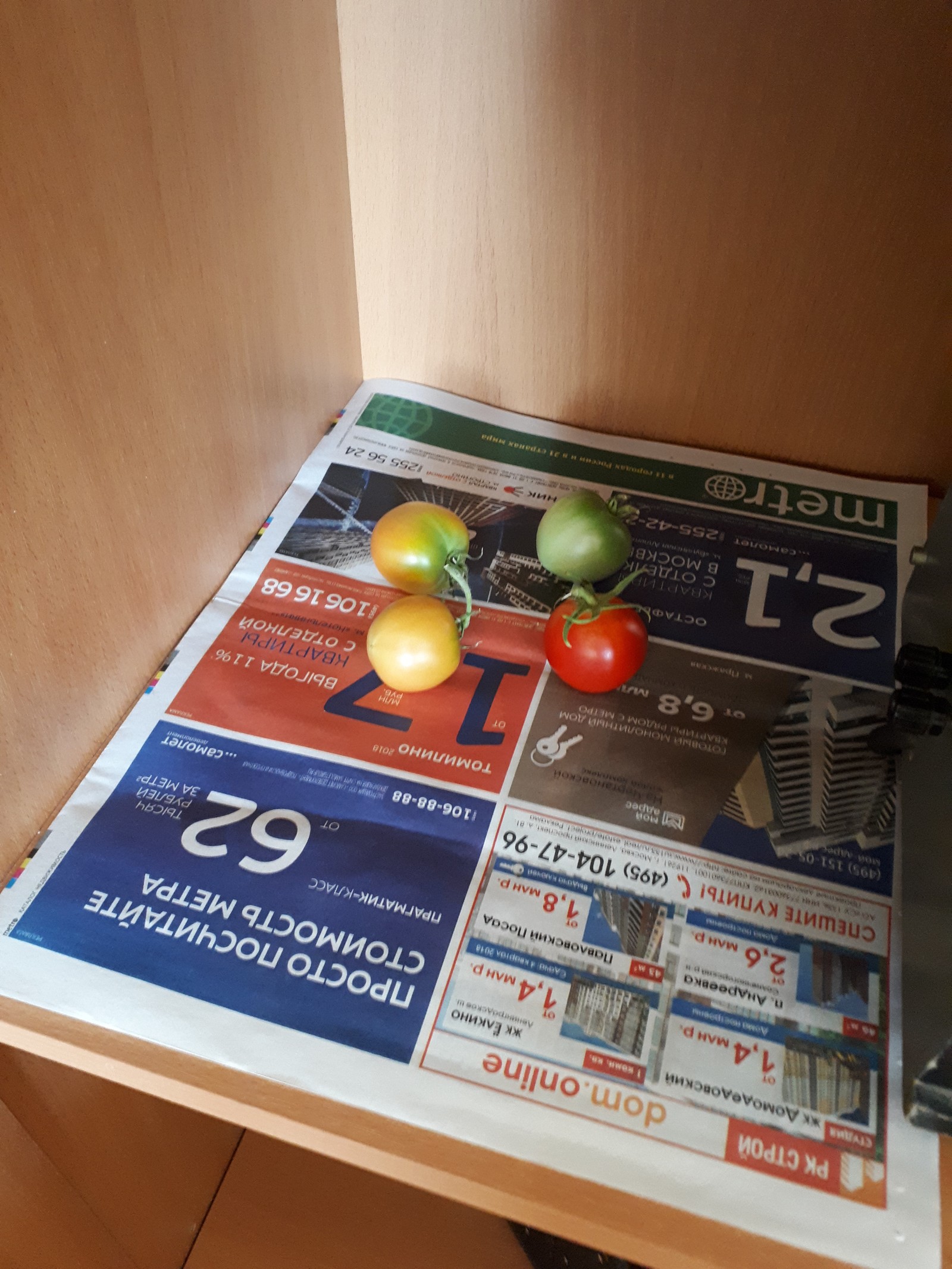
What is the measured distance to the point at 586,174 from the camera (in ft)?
2.15

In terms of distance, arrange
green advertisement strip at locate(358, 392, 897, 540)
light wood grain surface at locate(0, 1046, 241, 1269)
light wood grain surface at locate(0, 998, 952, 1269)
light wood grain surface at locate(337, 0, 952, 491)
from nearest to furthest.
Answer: light wood grain surface at locate(0, 998, 952, 1269), light wood grain surface at locate(0, 1046, 241, 1269), light wood grain surface at locate(337, 0, 952, 491), green advertisement strip at locate(358, 392, 897, 540)

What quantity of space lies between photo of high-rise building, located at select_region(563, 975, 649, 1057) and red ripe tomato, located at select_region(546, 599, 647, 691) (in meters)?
0.19

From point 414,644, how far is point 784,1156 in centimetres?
33

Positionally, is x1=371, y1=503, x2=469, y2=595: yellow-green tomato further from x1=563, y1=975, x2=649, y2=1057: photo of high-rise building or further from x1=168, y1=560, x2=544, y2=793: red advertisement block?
x1=563, y1=975, x2=649, y2=1057: photo of high-rise building

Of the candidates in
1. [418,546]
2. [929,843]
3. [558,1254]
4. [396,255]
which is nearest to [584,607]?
[418,546]

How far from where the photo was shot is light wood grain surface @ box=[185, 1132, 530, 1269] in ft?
2.33

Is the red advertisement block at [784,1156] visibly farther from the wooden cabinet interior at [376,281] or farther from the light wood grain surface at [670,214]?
the light wood grain surface at [670,214]

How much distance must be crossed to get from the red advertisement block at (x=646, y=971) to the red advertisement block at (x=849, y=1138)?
0.09 metres

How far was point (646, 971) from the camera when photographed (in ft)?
1.43

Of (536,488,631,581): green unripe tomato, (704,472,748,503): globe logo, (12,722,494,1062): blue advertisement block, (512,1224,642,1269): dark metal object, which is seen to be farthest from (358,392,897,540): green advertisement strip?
(512,1224,642,1269): dark metal object

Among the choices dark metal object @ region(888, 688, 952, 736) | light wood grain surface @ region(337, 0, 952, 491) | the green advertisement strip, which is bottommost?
dark metal object @ region(888, 688, 952, 736)

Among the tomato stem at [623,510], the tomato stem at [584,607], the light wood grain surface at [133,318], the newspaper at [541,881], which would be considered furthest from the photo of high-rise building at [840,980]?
the light wood grain surface at [133,318]

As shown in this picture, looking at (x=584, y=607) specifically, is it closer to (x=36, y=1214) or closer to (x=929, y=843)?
(x=929, y=843)

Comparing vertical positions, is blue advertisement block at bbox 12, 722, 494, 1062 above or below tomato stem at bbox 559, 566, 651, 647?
below
